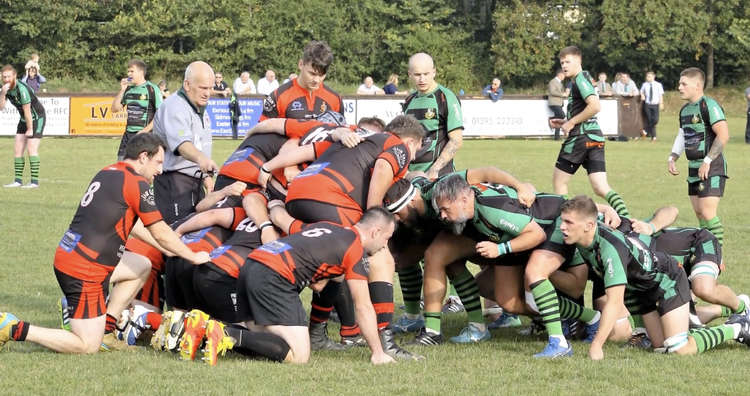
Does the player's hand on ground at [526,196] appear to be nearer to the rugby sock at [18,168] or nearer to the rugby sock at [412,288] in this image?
the rugby sock at [412,288]

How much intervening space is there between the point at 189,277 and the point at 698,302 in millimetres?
4340

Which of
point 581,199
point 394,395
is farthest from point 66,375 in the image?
point 581,199

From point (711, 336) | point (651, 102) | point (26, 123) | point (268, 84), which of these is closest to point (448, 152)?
point (711, 336)

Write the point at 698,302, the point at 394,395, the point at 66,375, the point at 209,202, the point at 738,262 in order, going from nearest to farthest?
the point at 394,395 < the point at 66,375 < the point at 209,202 < the point at 698,302 < the point at 738,262

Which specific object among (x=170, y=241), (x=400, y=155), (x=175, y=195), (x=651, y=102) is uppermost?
(x=651, y=102)

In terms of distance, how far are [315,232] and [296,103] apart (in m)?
2.61

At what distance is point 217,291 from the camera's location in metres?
6.88

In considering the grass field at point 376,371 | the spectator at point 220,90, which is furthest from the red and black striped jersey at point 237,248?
the spectator at point 220,90

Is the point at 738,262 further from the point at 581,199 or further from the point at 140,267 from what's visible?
the point at 140,267

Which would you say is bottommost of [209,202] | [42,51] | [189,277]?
[189,277]

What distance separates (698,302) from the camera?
334 inches

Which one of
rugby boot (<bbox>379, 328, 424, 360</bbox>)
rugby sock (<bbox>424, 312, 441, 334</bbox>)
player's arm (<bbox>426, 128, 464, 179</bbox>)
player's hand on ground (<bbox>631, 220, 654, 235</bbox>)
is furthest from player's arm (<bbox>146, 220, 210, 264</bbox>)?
player's hand on ground (<bbox>631, 220, 654, 235</bbox>)

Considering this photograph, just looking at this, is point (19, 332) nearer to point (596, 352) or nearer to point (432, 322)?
point (432, 322)

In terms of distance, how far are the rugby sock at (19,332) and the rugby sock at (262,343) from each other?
1.27 metres
